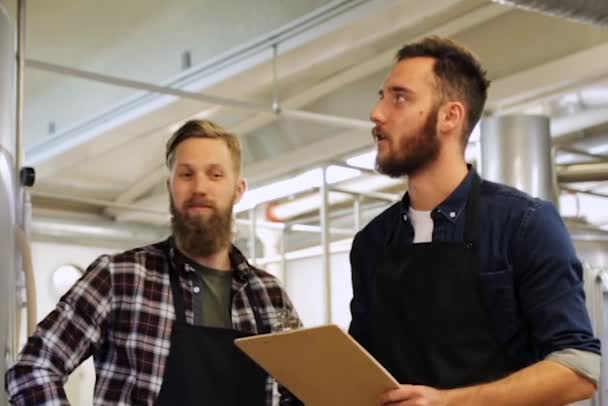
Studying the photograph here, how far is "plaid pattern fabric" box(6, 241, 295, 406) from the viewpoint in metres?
1.61

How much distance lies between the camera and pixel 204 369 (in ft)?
5.75

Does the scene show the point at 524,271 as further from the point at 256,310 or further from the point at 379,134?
the point at 256,310

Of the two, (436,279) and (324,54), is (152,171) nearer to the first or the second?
(324,54)

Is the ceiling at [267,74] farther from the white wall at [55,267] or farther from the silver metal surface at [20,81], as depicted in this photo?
the white wall at [55,267]

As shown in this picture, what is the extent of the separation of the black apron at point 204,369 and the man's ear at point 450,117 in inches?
24.8

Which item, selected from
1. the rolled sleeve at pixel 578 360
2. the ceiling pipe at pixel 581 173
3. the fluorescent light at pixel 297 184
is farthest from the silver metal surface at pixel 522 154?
the rolled sleeve at pixel 578 360

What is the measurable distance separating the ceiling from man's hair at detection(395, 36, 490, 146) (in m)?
1.69

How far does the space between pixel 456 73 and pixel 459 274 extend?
0.38 meters

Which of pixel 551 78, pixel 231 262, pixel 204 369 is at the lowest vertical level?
pixel 204 369

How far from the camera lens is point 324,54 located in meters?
3.82

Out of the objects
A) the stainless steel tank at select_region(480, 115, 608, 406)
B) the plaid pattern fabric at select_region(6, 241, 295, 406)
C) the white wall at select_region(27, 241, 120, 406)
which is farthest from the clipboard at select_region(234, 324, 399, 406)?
the white wall at select_region(27, 241, 120, 406)

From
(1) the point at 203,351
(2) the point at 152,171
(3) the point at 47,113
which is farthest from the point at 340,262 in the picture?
(1) the point at 203,351

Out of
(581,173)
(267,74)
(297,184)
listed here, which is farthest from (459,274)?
(297,184)

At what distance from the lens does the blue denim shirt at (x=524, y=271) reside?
1347 mm
